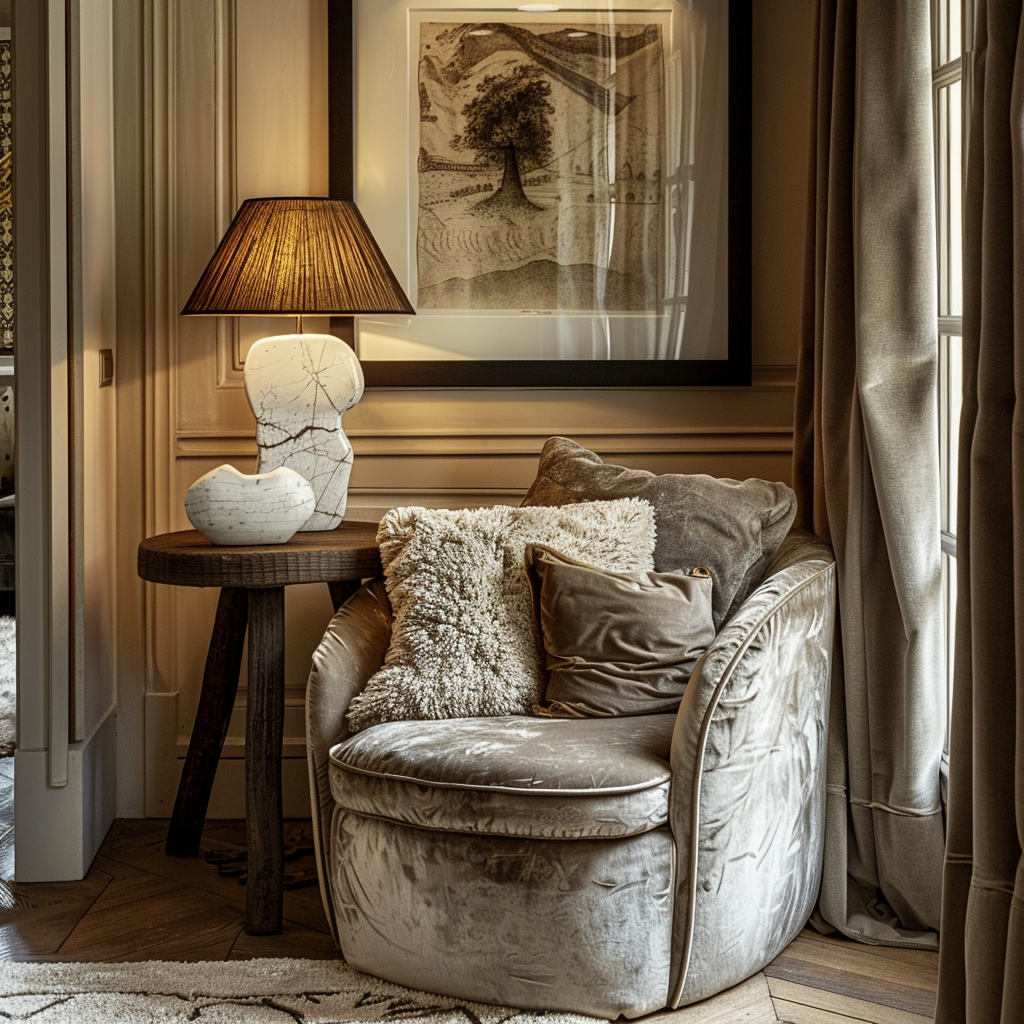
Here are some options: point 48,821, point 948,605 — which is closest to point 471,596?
point 948,605

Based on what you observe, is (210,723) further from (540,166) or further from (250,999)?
(540,166)

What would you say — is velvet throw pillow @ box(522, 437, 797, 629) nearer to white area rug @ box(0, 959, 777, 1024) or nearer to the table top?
the table top

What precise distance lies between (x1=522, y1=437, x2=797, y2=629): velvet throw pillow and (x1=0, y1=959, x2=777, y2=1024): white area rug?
2.47 feet

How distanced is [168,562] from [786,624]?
1.16m

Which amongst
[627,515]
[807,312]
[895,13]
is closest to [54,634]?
[627,515]

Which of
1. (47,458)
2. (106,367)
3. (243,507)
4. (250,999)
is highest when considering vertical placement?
(106,367)

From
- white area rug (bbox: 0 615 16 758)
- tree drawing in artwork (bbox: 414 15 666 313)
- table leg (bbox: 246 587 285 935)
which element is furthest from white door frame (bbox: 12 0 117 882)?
white area rug (bbox: 0 615 16 758)

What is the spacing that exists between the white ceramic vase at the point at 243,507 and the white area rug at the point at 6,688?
57.8 inches

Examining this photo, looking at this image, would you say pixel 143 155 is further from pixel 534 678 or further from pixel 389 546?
pixel 534 678

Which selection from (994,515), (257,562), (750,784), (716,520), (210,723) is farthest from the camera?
(210,723)

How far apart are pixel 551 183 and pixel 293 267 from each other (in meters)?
0.71

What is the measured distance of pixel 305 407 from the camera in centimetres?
246

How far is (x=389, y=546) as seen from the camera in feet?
7.22

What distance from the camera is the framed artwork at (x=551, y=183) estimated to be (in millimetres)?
2668
